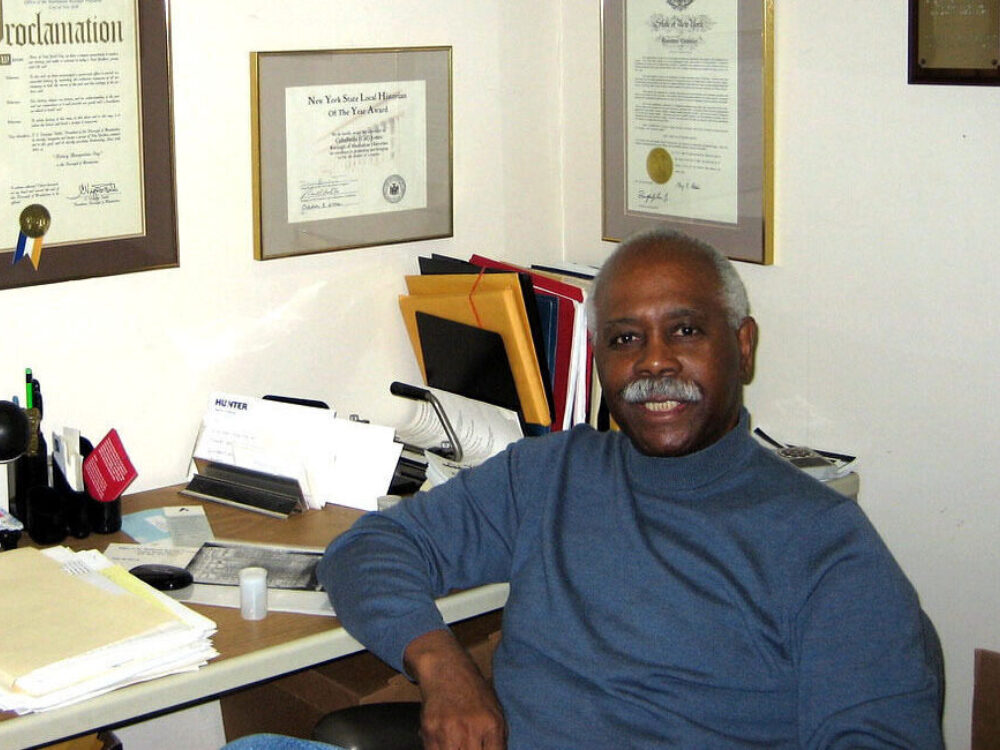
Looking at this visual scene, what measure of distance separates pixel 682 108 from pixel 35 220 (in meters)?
1.25

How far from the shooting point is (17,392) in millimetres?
2275

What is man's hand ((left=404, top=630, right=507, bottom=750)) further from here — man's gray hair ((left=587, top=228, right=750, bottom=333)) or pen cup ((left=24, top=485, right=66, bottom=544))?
pen cup ((left=24, top=485, right=66, bottom=544))

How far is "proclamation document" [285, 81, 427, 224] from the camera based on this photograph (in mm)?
2539

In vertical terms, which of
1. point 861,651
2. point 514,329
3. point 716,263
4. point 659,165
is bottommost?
point 861,651

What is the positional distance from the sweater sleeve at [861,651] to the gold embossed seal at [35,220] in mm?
1405

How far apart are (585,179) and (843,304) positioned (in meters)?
0.73

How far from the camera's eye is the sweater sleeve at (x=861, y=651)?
4.69 feet

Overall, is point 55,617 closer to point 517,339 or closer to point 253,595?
point 253,595

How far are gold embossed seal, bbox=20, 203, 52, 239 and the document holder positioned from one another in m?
0.50

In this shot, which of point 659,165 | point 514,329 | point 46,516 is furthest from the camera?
point 659,165

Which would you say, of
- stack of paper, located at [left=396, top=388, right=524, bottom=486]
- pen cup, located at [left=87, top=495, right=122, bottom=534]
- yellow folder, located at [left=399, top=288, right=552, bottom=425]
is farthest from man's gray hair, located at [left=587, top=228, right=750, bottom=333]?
pen cup, located at [left=87, top=495, right=122, bottom=534]

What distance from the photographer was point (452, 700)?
1594 millimetres

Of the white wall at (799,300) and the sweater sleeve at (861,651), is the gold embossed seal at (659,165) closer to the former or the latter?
the white wall at (799,300)

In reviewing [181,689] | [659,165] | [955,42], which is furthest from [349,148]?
[181,689]
